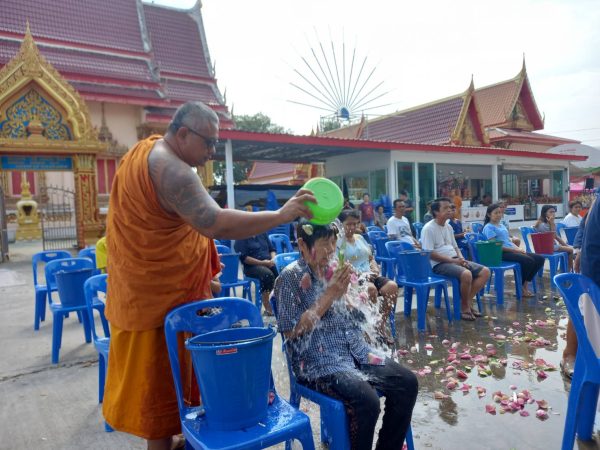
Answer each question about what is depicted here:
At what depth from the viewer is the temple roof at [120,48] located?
50.0ft

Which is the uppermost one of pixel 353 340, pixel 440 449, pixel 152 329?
pixel 152 329

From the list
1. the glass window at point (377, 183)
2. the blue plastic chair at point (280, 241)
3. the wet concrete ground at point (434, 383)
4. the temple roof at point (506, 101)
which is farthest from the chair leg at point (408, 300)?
the temple roof at point (506, 101)

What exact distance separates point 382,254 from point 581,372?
4543 mm

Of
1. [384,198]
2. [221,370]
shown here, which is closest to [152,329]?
[221,370]

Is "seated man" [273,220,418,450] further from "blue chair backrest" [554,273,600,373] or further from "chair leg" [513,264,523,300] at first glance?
"chair leg" [513,264,523,300]

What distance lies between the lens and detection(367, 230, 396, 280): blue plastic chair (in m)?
6.38

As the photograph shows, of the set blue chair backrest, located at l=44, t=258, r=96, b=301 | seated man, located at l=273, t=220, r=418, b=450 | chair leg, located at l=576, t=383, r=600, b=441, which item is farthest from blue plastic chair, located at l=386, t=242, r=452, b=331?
blue chair backrest, located at l=44, t=258, r=96, b=301

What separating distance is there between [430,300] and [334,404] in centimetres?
432

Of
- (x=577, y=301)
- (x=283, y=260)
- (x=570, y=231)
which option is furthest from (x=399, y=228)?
(x=577, y=301)

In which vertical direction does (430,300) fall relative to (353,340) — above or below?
below

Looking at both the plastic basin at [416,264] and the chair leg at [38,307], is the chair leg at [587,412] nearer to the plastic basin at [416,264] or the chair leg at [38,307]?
the plastic basin at [416,264]

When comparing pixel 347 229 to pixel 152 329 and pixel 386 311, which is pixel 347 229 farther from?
pixel 152 329

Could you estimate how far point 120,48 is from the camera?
1655 centimetres

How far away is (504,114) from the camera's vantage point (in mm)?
20906
